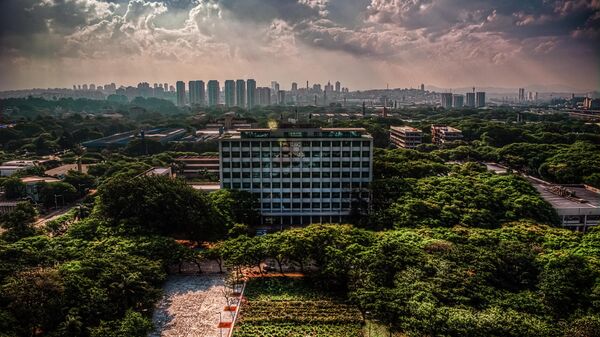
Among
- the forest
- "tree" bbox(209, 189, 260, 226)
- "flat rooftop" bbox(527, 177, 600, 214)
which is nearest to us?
the forest

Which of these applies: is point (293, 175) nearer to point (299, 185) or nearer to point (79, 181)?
point (299, 185)

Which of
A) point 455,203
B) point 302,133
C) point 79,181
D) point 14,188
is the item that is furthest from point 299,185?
point 14,188

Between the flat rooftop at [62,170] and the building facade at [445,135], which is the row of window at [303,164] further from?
the building facade at [445,135]

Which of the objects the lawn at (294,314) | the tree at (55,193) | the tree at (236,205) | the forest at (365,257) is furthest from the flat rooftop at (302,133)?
the tree at (55,193)

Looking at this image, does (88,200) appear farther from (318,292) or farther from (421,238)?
(421,238)

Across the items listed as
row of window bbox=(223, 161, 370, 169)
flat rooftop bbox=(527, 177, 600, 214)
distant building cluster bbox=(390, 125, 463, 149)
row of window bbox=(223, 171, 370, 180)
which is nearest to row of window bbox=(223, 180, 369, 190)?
row of window bbox=(223, 171, 370, 180)

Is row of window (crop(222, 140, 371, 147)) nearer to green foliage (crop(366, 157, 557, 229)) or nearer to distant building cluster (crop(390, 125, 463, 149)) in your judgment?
green foliage (crop(366, 157, 557, 229))

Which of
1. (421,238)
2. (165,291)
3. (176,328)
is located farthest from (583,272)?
(165,291)
